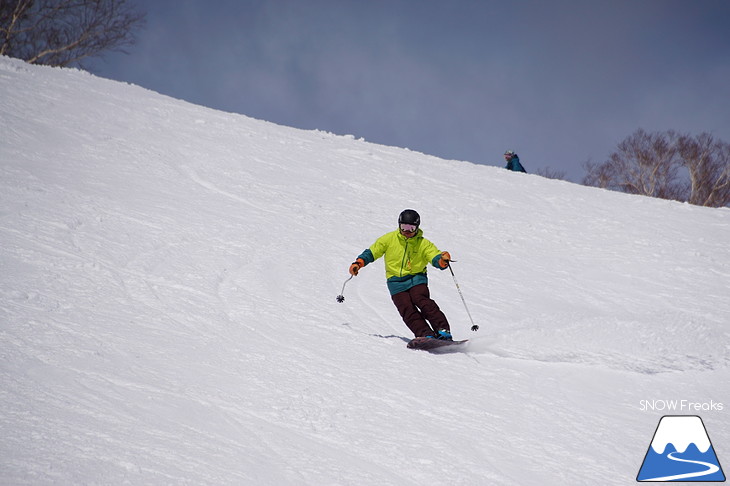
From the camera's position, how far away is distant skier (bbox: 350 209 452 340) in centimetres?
512

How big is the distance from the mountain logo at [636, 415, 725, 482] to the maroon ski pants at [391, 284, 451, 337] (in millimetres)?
1932

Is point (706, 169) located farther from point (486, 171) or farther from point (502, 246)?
point (502, 246)

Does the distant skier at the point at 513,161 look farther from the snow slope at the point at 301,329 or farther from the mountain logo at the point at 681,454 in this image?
the mountain logo at the point at 681,454

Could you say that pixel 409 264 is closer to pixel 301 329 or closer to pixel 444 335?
pixel 444 335

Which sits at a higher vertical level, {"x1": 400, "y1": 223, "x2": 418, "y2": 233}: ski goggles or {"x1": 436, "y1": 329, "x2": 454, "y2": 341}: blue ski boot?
{"x1": 400, "y1": 223, "x2": 418, "y2": 233}: ski goggles

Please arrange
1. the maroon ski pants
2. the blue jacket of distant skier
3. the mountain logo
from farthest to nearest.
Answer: the blue jacket of distant skier
the maroon ski pants
the mountain logo

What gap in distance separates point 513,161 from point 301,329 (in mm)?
14608

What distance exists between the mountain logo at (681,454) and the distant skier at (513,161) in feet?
48.1

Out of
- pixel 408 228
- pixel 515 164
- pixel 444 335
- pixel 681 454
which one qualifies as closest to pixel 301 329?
pixel 444 335

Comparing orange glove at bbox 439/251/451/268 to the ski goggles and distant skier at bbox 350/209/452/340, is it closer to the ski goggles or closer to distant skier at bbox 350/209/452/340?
distant skier at bbox 350/209/452/340

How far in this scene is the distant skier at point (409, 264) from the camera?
5125 millimetres

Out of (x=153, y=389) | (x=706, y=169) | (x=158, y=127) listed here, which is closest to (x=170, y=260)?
(x=153, y=389)

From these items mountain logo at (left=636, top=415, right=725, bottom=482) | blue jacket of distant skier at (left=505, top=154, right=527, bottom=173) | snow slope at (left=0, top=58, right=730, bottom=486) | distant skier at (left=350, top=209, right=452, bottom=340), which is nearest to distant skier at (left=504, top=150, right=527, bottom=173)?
blue jacket of distant skier at (left=505, top=154, right=527, bottom=173)

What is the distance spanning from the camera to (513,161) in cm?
1775
